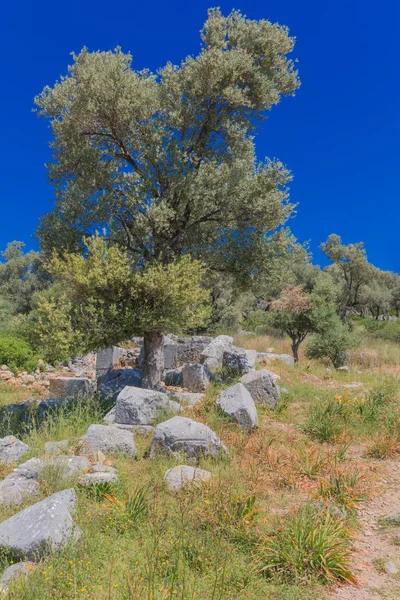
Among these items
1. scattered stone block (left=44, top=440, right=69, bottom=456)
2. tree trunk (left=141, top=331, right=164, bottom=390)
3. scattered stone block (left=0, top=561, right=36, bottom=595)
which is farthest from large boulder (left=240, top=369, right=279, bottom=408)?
scattered stone block (left=0, top=561, right=36, bottom=595)

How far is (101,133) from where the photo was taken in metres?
12.3

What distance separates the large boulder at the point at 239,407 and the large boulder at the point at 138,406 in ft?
4.63

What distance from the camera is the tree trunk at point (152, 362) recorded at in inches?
492

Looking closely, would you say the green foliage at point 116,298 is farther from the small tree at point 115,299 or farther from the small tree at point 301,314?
the small tree at point 301,314

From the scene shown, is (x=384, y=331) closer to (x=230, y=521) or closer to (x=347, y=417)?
(x=347, y=417)

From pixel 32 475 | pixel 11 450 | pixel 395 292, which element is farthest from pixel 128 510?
pixel 395 292

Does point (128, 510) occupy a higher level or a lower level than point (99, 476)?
lower

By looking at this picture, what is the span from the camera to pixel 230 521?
17.7ft

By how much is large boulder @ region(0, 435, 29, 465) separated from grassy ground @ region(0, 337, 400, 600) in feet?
0.76

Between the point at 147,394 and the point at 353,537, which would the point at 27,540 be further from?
the point at 147,394

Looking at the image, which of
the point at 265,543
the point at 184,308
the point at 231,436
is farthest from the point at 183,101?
the point at 265,543

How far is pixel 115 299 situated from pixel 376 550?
25.7 feet

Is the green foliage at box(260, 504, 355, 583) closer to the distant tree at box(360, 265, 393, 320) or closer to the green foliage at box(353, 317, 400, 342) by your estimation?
the green foliage at box(353, 317, 400, 342)

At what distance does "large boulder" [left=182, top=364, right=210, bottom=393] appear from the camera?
13.6 m
